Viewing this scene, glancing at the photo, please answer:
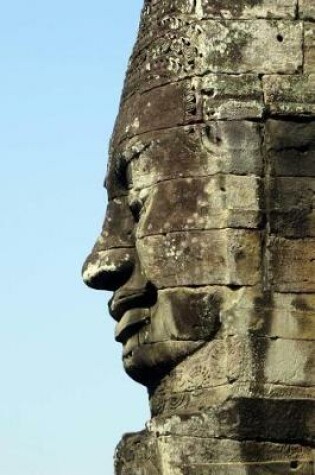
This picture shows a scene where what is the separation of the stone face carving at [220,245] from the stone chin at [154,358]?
11mm

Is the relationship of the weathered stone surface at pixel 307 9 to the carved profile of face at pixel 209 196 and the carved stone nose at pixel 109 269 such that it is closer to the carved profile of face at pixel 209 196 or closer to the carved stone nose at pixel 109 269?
the carved profile of face at pixel 209 196

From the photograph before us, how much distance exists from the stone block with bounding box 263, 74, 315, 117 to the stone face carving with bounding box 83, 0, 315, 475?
11 millimetres

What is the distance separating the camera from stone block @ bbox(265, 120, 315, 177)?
46.2 ft

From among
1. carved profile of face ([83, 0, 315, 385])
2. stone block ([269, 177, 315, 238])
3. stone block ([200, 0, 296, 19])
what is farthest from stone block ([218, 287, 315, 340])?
stone block ([200, 0, 296, 19])

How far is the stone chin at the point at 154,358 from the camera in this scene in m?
13.9

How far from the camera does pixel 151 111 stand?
570 inches

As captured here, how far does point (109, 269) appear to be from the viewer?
14516 mm

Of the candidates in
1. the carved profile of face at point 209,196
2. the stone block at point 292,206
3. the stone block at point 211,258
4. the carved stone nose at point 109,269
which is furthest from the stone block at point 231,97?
the carved stone nose at point 109,269

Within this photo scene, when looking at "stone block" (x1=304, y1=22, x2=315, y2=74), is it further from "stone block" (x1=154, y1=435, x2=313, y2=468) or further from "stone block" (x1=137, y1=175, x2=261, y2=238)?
"stone block" (x1=154, y1=435, x2=313, y2=468)

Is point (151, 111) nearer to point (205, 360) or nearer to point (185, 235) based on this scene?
point (185, 235)

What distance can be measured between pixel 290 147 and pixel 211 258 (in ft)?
3.48

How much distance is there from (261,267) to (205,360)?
810 millimetres

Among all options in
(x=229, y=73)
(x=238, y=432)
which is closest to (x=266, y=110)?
(x=229, y=73)

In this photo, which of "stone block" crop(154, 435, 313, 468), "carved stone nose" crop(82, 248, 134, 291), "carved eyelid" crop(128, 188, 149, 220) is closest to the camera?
"stone block" crop(154, 435, 313, 468)
